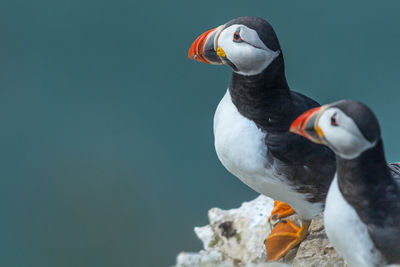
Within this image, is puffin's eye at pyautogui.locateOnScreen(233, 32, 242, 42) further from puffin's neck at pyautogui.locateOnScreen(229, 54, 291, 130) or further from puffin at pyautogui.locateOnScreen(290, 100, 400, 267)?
puffin at pyautogui.locateOnScreen(290, 100, 400, 267)

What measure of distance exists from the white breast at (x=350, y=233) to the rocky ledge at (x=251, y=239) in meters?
0.68

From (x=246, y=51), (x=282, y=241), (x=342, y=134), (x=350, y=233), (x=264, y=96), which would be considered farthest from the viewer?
(x=282, y=241)

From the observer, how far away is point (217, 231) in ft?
9.53

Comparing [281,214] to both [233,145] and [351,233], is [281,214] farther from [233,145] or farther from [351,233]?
[351,233]

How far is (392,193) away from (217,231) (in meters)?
1.24

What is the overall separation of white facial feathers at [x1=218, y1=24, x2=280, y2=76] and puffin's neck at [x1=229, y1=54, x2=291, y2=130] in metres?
0.05

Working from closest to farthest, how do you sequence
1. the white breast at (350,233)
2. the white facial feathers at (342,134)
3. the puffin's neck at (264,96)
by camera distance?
the white facial feathers at (342,134) → the white breast at (350,233) → the puffin's neck at (264,96)

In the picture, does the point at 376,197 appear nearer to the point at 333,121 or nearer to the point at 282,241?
the point at 333,121

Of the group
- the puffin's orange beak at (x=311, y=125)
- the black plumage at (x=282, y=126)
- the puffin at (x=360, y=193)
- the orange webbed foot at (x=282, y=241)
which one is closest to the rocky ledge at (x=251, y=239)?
the orange webbed foot at (x=282, y=241)

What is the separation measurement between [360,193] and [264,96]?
64 centimetres

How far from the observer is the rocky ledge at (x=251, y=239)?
8.44 ft

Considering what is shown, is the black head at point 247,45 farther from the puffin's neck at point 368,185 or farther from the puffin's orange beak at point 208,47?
the puffin's neck at point 368,185

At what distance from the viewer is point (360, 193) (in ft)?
5.89

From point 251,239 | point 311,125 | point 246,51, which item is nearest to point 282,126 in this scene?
point 246,51
